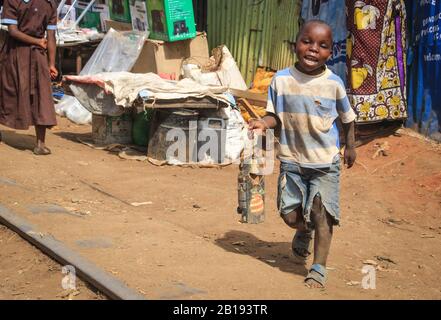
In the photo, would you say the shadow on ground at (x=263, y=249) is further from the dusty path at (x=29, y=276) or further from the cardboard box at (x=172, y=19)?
the cardboard box at (x=172, y=19)

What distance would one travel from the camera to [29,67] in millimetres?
8266

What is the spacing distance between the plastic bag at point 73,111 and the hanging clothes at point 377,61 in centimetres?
431

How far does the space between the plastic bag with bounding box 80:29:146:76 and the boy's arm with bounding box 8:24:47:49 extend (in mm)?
3382

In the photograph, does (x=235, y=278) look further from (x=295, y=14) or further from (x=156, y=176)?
(x=295, y=14)

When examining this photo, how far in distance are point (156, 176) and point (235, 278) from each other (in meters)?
3.82

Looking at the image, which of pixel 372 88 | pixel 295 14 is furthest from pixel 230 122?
pixel 295 14

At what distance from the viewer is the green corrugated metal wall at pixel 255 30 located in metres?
10.9

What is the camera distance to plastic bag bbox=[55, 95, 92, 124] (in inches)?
450

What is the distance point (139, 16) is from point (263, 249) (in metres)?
7.41

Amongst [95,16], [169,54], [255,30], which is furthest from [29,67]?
[95,16]

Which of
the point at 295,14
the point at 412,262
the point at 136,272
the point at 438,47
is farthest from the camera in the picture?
the point at 295,14

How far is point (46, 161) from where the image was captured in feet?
26.6

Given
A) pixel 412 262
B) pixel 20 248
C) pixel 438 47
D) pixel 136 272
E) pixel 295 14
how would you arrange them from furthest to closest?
pixel 295 14
pixel 438 47
pixel 412 262
pixel 20 248
pixel 136 272

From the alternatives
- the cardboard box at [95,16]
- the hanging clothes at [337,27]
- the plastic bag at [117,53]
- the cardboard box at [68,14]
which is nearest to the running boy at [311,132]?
the hanging clothes at [337,27]
